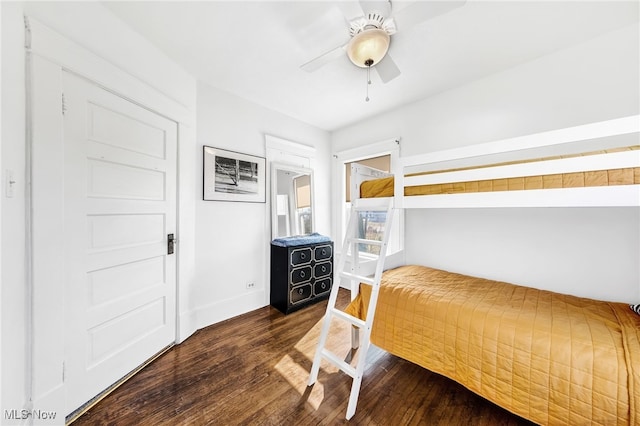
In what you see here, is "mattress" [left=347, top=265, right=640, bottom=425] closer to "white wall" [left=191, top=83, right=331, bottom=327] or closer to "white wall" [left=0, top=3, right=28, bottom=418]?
"white wall" [left=191, top=83, right=331, bottom=327]

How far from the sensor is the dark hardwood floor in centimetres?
139

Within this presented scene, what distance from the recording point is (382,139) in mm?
3252

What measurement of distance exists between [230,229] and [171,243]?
70 centimetres

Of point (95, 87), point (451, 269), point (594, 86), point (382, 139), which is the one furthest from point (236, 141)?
point (594, 86)

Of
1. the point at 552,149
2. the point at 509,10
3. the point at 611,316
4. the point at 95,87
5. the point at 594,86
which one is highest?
the point at 509,10

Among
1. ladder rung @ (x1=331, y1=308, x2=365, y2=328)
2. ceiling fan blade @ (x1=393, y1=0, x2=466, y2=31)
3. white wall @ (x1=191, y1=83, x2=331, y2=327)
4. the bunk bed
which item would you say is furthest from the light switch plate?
ceiling fan blade @ (x1=393, y1=0, x2=466, y2=31)

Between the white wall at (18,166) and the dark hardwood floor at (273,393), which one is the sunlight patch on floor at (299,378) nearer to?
the dark hardwood floor at (273,393)

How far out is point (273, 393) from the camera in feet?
5.17

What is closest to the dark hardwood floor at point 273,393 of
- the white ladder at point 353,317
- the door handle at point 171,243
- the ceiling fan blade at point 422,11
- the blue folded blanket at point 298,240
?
the white ladder at point 353,317

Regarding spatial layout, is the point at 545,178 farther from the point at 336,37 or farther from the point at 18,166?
the point at 18,166

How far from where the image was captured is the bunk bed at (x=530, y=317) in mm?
1066

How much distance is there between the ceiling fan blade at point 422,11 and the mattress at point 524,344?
72.1 inches

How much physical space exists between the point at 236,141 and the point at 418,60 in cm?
217

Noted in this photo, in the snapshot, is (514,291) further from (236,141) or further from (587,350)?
(236,141)
